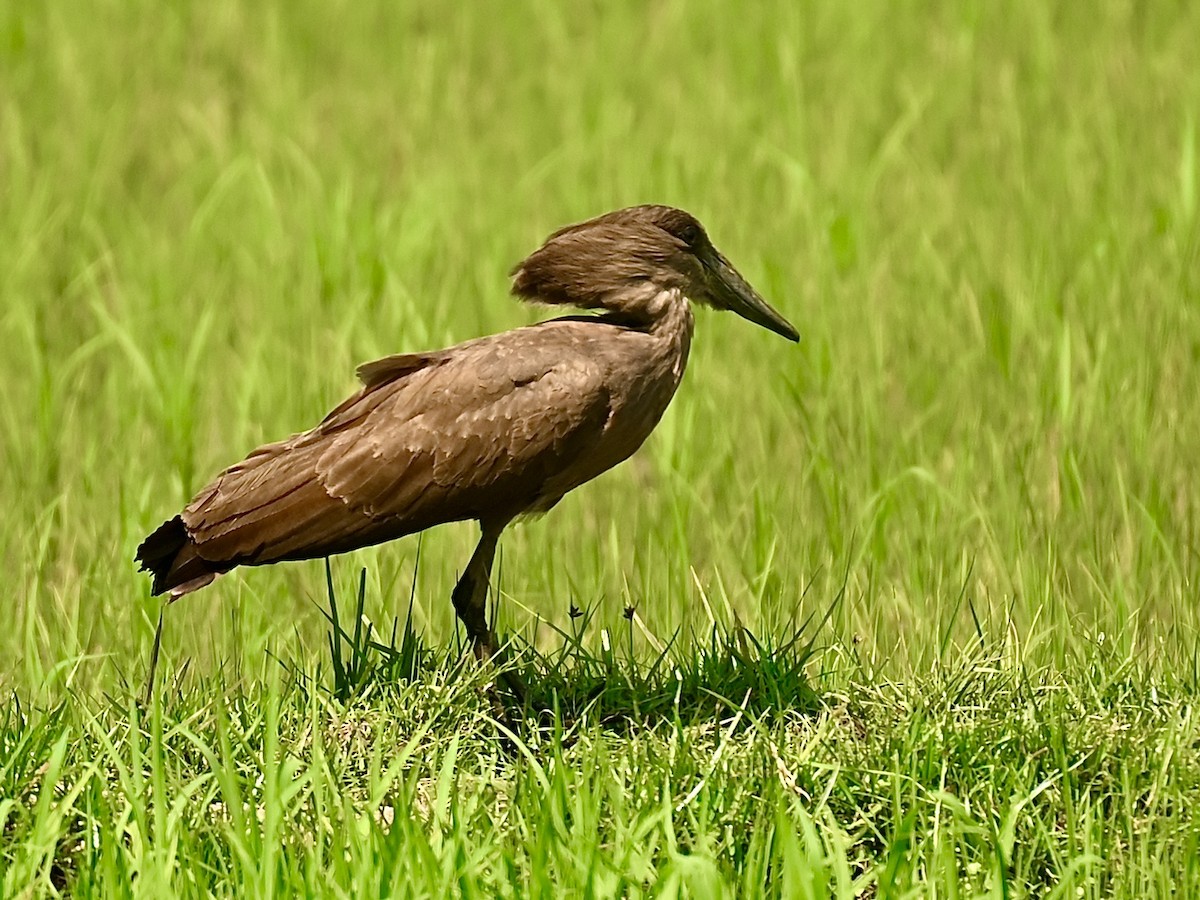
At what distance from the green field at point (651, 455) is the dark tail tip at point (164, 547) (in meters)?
0.27

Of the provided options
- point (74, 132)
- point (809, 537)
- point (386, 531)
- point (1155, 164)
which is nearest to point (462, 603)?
point (386, 531)

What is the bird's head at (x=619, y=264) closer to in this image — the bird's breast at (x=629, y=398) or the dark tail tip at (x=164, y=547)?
the bird's breast at (x=629, y=398)

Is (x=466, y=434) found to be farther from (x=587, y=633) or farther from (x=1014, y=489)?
(x=1014, y=489)

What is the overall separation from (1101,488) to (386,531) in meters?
2.19

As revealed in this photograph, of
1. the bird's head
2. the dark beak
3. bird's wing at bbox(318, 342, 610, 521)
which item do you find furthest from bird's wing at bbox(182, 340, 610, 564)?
the dark beak

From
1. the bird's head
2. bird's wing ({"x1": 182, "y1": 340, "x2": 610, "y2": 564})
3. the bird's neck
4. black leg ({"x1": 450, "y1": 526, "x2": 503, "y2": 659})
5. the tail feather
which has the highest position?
the bird's head

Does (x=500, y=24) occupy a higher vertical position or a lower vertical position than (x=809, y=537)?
higher

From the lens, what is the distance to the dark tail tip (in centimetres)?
424

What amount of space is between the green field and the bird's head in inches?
30.3

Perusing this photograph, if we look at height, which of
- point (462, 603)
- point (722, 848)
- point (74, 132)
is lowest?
point (722, 848)

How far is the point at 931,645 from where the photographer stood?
4488 mm

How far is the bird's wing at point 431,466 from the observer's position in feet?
13.5

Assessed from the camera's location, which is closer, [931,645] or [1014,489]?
[931,645]

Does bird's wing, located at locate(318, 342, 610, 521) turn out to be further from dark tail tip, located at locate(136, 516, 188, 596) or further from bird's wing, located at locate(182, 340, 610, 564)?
dark tail tip, located at locate(136, 516, 188, 596)
